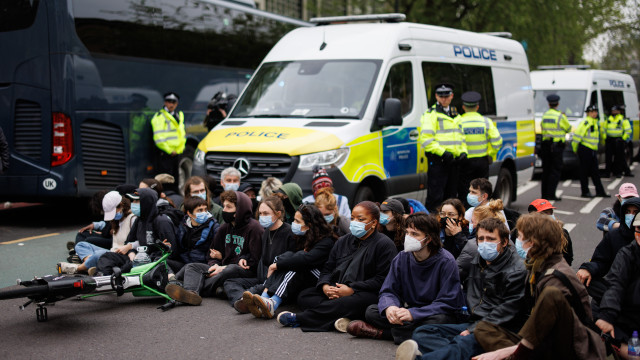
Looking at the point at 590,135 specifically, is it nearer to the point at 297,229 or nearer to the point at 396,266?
the point at 297,229

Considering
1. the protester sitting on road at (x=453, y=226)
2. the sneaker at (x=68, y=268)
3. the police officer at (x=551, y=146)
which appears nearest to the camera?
the protester sitting on road at (x=453, y=226)

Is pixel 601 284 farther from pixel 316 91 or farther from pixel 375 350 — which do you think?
pixel 316 91

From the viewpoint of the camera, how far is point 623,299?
5.35 metres

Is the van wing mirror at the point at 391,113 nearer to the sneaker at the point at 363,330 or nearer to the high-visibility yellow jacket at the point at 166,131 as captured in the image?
the sneaker at the point at 363,330

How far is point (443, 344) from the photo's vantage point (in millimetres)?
5398

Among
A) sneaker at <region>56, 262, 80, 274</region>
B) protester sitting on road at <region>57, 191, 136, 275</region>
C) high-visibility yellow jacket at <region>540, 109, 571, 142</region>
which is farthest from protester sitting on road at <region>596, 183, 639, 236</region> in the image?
high-visibility yellow jacket at <region>540, 109, 571, 142</region>

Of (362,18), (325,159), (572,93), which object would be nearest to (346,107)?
(325,159)

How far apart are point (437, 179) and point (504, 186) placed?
9.86ft

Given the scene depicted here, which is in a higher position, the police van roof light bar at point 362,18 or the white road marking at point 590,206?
the police van roof light bar at point 362,18

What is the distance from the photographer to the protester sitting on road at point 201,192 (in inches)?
332

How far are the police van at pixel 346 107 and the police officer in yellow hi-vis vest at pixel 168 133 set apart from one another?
84.7 inches

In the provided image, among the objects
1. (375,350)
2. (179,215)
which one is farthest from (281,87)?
(375,350)

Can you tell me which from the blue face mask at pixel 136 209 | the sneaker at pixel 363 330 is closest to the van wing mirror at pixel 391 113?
the blue face mask at pixel 136 209

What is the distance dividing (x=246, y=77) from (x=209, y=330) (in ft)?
30.1
